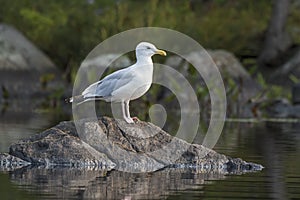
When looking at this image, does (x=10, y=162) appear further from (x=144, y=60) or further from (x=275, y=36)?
(x=275, y=36)

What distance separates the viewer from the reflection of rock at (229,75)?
2959 centimetres

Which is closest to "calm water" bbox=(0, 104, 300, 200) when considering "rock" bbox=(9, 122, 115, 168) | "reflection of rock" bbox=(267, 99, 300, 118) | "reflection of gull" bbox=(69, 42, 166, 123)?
"rock" bbox=(9, 122, 115, 168)

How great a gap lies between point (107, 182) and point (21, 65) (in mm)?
25329

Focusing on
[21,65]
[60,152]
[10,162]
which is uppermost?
[21,65]

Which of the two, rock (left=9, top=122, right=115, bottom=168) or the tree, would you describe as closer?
rock (left=9, top=122, right=115, bottom=168)

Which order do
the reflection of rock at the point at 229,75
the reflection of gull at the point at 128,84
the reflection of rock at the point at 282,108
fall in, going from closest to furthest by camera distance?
the reflection of gull at the point at 128,84
the reflection of rock at the point at 282,108
the reflection of rock at the point at 229,75

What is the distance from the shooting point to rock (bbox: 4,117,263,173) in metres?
13.5

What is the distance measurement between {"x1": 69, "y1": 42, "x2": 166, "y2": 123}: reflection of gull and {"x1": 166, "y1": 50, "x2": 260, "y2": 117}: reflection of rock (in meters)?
14.6

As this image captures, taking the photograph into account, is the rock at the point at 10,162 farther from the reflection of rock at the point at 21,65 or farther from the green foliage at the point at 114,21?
the green foliage at the point at 114,21

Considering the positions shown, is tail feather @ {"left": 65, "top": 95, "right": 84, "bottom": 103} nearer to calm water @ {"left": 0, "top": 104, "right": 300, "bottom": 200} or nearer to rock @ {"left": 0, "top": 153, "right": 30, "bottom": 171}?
rock @ {"left": 0, "top": 153, "right": 30, "bottom": 171}

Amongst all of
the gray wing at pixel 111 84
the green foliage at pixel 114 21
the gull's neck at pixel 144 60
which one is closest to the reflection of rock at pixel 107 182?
the gray wing at pixel 111 84

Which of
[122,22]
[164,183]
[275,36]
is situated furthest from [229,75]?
[164,183]

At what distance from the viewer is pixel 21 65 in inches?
1453

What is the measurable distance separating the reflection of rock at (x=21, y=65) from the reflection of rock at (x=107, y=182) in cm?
2212
